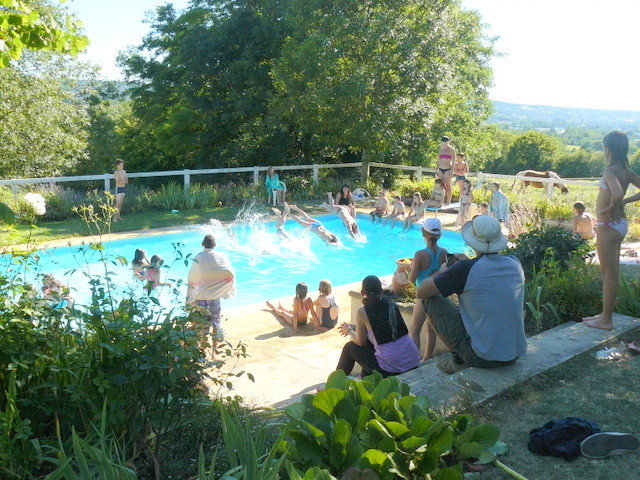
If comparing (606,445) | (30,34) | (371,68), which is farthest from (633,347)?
(371,68)

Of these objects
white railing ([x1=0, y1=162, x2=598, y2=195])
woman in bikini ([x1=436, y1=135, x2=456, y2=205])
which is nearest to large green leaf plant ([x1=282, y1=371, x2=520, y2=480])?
white railing ([x1=0, y1=162, x2=598, y2=195])

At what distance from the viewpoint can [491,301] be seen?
166 inches

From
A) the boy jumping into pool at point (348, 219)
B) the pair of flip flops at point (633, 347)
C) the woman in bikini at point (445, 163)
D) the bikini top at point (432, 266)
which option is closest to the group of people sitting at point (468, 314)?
the pair of flip flops at point (633, 347)

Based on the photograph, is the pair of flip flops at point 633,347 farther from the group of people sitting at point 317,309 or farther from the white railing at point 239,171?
the white railing at point 239,171

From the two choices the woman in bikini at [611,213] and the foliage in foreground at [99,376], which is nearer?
the foliage in foreground at [99,376]

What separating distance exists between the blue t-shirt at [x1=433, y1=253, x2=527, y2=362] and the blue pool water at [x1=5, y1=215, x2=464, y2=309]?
6.66m

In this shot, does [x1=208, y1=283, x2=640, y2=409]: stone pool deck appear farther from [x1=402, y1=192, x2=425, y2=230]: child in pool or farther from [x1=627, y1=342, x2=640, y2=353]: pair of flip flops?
[x1=402, y1=192, x2=425, y2=230]: child in pool

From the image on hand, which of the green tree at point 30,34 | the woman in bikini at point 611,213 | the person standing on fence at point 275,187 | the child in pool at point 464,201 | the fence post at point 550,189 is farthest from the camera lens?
the person standing on fence at point 275,187

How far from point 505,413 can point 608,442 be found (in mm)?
640

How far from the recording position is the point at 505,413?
12.0 feet

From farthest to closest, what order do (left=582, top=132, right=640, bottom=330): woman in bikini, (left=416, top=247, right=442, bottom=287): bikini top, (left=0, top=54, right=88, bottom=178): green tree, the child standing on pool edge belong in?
(left=0, top=54, right=88, bottom=178): green tree, the child standing on pool edge, (left=416, top=247, right=442, bottom=287): bikini top, (left=582, top=132, right=640, bottom=330): woman in bikini

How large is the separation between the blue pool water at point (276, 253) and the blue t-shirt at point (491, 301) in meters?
6.66

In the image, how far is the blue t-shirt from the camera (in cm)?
421

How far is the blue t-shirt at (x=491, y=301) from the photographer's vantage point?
421 centimetres
